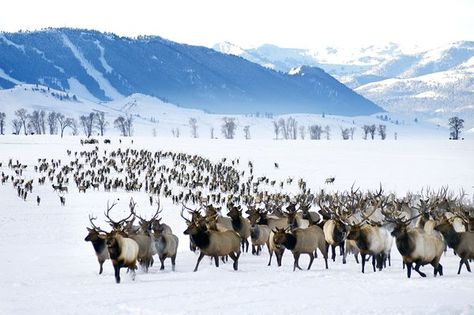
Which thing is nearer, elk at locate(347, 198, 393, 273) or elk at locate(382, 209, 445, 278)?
elk at locate(382, 209, 445, 278)

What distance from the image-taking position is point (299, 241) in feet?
66.5

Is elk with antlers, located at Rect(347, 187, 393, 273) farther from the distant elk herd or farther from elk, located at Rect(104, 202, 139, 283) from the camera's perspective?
elk, located at Rect(104, 202, 139, 283)

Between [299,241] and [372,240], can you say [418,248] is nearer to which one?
[372,240]

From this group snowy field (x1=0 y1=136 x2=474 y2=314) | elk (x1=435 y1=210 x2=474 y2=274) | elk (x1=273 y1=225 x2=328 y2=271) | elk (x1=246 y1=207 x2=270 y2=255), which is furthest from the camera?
elk (x1=246 y1=207 x2=270 y2=255)

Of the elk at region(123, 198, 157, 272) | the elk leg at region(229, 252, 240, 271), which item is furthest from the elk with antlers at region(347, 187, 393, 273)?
the elk at region(123, 198, 157, 272)

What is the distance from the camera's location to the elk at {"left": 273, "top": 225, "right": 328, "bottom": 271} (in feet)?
65.8

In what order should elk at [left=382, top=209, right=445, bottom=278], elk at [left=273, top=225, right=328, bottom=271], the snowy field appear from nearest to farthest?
the snowy field → elk at [left=382, top=209, right=445, bottom=278] → elk at [left=273, top=225, right=328, bottom=271]

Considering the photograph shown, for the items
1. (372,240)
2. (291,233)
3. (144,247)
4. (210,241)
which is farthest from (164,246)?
(372,240)

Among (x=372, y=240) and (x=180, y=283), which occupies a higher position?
(x=372, y=240)

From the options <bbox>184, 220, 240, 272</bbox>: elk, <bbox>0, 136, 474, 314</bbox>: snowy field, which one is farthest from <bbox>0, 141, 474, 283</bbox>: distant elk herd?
<bbox>0, 136, 474, 314</bbox>: snowy field

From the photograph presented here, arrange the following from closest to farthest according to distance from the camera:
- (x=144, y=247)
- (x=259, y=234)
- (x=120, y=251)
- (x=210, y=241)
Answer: (x=120, y=251) < (x=144, y=247) < (x=210, y=241) < (x=259, y=234)

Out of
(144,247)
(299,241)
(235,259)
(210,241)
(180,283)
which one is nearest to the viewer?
(180,283)

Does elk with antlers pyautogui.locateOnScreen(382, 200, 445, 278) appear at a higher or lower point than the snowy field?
higher

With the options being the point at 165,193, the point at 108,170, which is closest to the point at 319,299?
the point at 165,193
